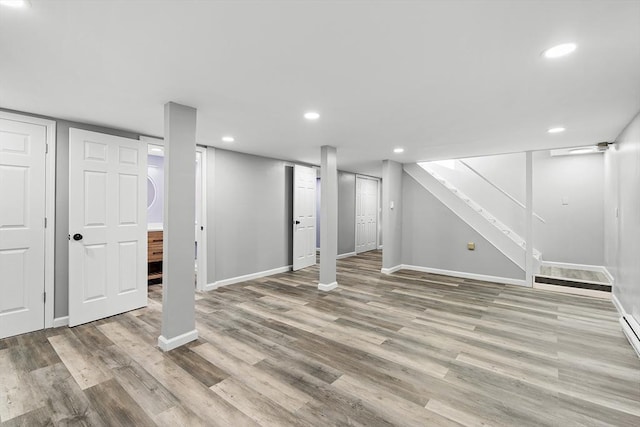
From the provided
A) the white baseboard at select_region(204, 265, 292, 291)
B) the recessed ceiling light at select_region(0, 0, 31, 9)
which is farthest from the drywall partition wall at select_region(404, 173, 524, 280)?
the recessed ceiling light at select_region(0, 0, 31, 9)

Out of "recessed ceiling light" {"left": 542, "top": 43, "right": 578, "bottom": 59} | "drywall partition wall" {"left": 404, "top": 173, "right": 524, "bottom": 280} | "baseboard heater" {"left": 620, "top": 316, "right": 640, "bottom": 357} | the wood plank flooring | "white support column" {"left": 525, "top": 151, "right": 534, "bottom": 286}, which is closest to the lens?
"recessed ceiling light" {"left": 542, "top": 43, "right": 578, "bottom": 59}

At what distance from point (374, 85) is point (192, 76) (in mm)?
1391

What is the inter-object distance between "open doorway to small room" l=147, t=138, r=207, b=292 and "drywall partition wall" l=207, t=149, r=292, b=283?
0.11 meters

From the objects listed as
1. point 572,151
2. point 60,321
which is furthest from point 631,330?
point 60,321

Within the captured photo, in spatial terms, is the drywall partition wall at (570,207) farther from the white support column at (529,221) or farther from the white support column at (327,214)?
the white support column at (327,214)

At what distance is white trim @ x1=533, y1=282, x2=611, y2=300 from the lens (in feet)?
14.3

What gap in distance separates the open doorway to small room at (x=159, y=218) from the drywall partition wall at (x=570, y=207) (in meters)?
6.80

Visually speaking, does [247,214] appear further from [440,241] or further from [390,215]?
[440,241]

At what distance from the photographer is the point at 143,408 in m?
1.88

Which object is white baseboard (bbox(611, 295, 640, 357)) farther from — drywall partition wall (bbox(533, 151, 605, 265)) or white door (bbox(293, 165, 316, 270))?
white door (bbox(293, 165, 316, 270))

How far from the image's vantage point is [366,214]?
862cm

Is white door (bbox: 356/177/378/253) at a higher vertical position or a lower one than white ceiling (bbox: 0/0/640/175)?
lower

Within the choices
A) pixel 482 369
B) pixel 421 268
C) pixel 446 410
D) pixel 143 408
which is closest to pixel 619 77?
pixel 482 369

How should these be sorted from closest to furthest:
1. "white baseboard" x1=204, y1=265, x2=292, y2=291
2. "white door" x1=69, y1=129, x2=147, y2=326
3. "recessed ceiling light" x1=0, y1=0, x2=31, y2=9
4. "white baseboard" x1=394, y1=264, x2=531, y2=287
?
"recessed ceiling light" x1=0, y1=0, x2=31, y2=9
"white door" x1=69, y1=129, x2=147, y2=326
"white baseboard" x1=204, y1=265, x2=292, y2=291
"white baseboard" x1=394, y1=264, x2=531, y2=287
